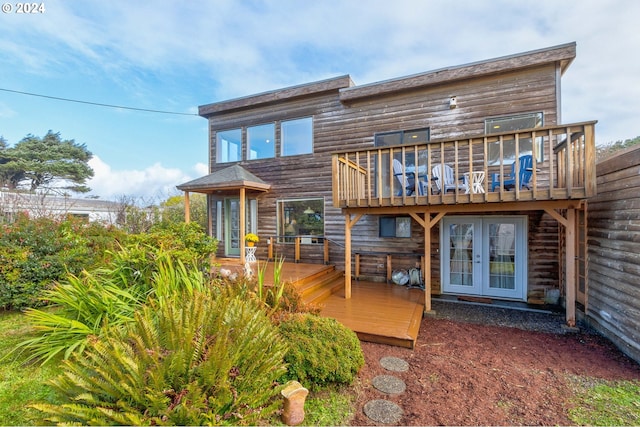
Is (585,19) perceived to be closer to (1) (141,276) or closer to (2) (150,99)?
(1) (141,276)

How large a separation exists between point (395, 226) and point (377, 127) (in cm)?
292

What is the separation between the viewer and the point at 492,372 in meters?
3.33

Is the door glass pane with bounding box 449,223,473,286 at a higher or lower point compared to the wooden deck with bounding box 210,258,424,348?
higher

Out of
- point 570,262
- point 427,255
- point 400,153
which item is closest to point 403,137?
point 400,153

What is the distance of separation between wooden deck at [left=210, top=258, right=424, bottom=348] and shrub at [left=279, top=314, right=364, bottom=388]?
2.94 ft

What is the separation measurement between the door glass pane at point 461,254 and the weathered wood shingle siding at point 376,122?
0.37 meters

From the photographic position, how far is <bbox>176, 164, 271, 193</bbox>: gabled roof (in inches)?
306

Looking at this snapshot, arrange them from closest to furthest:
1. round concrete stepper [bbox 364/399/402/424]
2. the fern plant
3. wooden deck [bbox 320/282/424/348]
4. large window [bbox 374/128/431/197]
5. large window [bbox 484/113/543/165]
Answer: round concrete stepper [bbox 364/399/402/424], the fern plant, wooden deck [bbox 320/282/424/348], large window [bbox 484/113/543/165], large window [bbox 374/128/431/197]

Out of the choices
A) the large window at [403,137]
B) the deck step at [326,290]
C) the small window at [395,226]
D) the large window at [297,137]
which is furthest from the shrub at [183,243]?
the large window at [403,137]

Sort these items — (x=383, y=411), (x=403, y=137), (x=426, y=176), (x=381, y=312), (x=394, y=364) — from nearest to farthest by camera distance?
(x=383, y=411) < (x=394, y=364) < (x=381, y=312) < (x=426, y=176) < (x=403, y=137)

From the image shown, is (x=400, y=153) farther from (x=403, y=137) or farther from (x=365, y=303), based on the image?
(x=365, y=303)

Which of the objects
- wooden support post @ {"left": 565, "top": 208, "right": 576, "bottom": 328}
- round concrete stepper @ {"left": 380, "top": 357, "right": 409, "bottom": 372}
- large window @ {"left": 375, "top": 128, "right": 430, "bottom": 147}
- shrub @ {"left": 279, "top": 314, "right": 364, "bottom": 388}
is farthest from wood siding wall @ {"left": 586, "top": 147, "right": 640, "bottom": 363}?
shrub @ {"left": 279, "top": 314, "right": 364, "bottom": 388}

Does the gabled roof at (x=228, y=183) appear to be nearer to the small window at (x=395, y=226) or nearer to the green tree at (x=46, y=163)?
the small window at (x=395, y=226)

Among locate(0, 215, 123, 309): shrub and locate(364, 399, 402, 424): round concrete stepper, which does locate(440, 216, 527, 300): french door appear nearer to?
locate(364, 399, 402, 424): round concrete stepper
